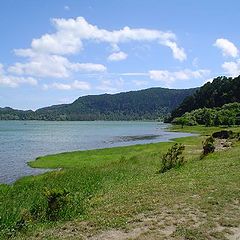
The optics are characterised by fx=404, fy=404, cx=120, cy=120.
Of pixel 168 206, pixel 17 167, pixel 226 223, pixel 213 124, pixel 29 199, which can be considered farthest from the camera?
pixel 213 124

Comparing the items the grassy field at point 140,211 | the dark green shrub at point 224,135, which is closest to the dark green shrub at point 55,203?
the grassy field at point 140,211

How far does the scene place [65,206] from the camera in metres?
19.0

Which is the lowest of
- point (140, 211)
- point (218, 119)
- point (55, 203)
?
point (140, 211)

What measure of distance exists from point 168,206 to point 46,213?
5.71m

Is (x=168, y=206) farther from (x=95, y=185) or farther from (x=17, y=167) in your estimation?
(x=17, y=167)

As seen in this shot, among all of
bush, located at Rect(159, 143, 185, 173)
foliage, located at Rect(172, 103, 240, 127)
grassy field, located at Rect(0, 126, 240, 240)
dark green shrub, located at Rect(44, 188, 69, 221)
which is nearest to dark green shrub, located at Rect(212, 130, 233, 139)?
bush, located at Rect(159, 143, 185, 173)

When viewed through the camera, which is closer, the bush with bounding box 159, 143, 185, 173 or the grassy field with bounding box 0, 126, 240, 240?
the grassy field with bounding box 0, 126, 240, 240

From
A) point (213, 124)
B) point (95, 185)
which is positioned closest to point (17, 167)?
point (95, 185)

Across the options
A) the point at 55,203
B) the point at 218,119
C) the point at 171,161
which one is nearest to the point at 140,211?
the point at 55,203

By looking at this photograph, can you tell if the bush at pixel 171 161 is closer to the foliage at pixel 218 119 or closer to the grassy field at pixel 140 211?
the grassy field at pixel 140 211

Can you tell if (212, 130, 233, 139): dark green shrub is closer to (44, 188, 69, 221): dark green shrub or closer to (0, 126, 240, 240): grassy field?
(0, 126, 240, 240): grassy field

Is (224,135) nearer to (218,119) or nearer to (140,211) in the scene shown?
(140,211)

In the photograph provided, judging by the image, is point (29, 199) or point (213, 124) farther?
point (213, 124)

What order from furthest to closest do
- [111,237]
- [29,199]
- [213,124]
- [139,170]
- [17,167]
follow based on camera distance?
[213,124]
[17,167]
[139,170]
[29,199]
[111,237]
